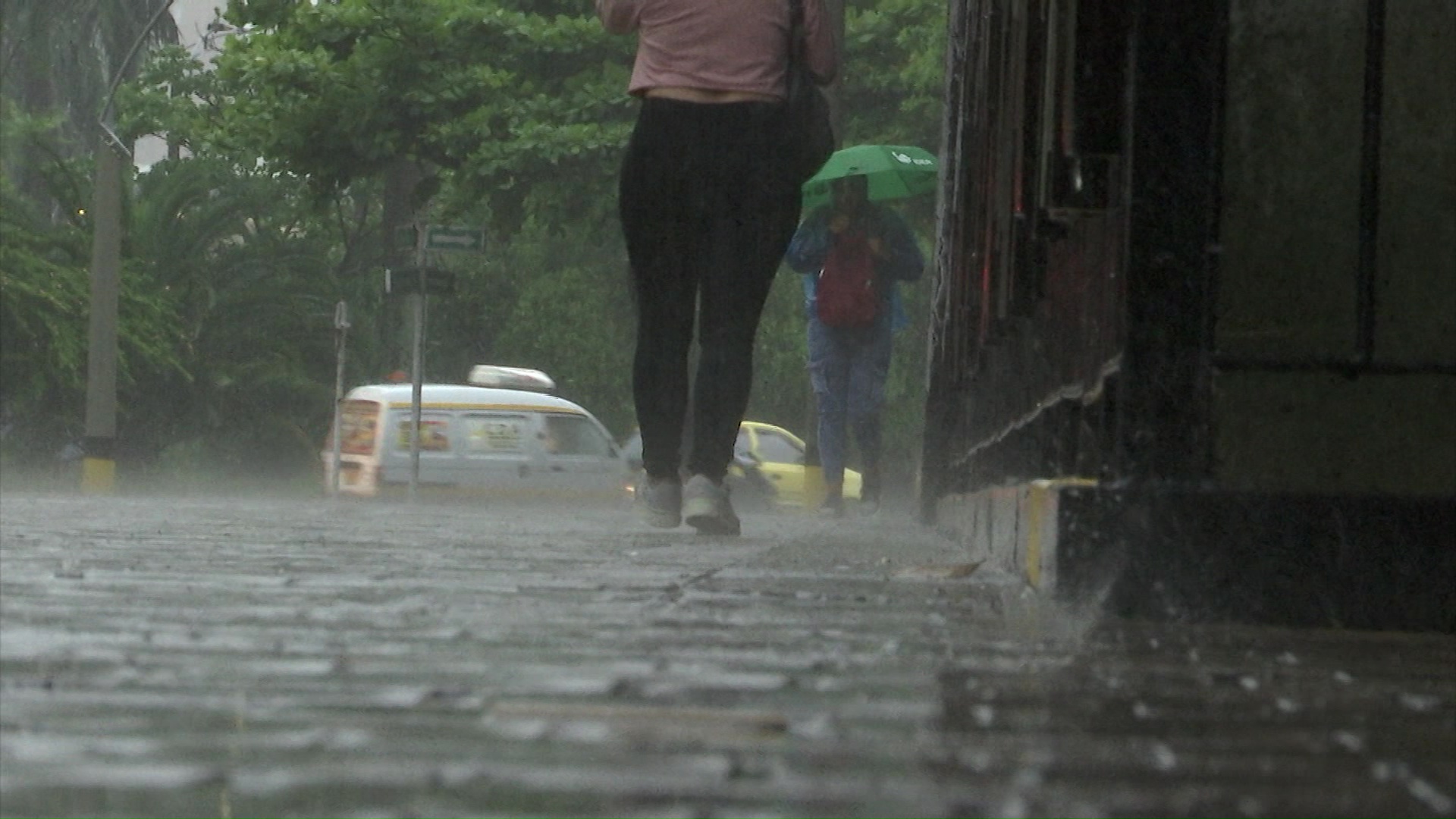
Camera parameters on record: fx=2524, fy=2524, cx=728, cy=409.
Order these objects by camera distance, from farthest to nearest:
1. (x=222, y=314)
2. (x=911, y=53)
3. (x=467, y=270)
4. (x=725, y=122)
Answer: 1. (x=467, y=270)
2. (x=222, y=314)
3. (x=911, y=53)
4. (x=725, y=122)

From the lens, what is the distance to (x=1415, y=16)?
11.6 feet

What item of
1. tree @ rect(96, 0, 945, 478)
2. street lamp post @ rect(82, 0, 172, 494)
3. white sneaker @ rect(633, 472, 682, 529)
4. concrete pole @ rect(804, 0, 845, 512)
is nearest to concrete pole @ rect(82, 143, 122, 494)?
street lamp post @ rect(82, 0, 172, 494)

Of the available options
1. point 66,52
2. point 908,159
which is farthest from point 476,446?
point 66,52

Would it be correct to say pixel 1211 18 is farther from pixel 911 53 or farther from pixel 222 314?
pixel 222 314

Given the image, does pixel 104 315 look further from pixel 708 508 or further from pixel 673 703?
pixel 673 703

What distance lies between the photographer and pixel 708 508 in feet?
21.0

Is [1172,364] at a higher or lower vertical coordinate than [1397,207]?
lower

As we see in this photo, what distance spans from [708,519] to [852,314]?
662 centimetres

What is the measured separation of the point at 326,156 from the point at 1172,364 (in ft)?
69.7

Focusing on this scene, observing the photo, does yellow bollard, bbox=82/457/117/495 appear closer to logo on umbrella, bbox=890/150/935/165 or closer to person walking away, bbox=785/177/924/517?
logo on umbrella, bbox=890/150/935/165

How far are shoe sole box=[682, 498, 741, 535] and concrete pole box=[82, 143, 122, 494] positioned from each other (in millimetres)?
18179

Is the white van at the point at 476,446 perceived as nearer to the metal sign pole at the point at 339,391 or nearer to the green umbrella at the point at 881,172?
the metal sign pole at the point at 339,391

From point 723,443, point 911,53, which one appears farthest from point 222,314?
point 723,443

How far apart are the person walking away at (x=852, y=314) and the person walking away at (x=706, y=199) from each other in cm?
604
